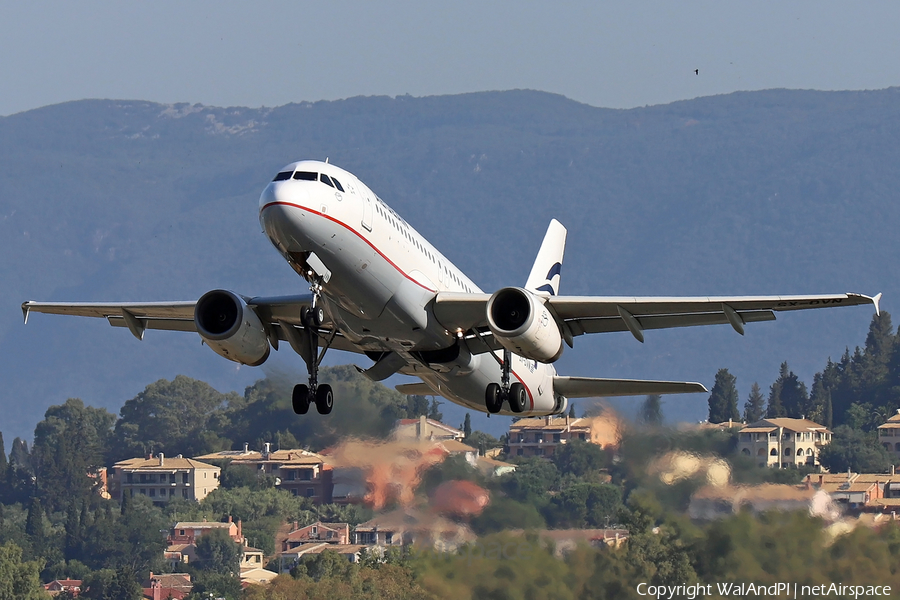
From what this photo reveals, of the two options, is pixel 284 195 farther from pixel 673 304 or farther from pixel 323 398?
pixel 673 304

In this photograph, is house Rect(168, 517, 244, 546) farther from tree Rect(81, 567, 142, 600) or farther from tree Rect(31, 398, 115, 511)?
tree Rect(31, 398, 115, 511)

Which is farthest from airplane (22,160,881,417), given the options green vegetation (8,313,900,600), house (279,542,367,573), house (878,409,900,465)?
house (878,409,900,465)

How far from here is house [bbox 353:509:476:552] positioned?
153ft

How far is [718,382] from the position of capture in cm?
13200

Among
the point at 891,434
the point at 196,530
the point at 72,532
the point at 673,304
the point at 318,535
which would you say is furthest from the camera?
the point at 72,532

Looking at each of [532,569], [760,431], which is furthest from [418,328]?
[760,431]

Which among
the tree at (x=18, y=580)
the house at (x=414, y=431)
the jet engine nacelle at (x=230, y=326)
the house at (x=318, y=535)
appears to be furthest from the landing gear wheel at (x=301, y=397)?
the tree at (x=18, y=580)

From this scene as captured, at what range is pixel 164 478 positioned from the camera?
405 feet

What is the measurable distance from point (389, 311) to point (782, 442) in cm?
4541

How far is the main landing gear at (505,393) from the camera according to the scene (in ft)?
120

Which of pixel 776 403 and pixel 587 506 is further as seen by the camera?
pixel 776 403

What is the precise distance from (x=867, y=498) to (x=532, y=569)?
19.0 metres

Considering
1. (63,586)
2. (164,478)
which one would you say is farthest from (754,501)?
(164,478)

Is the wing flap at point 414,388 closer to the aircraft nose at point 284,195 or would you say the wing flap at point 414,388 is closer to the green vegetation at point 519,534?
the green vegetation at point 519,534
